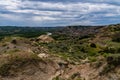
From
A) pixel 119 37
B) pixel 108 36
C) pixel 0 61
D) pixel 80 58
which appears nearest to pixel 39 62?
pixel 0 61

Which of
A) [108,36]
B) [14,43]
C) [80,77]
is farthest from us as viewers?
[108,36]

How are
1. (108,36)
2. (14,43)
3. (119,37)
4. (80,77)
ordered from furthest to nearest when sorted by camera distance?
(108,36) → (119,37) → (14,43) → (80,77)

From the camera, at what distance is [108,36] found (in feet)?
266

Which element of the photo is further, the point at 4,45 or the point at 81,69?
the point at 4,45

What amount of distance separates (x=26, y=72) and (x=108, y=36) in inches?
1807

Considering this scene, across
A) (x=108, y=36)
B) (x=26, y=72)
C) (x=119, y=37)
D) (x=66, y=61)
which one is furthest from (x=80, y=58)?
(x=108, y=36)

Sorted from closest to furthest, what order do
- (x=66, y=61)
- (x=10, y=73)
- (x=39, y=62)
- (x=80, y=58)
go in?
(x=10, y=73) < (x=39, y=62) < (x=66, y=61) < (x=80, y=58)

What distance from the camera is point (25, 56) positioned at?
40312mm

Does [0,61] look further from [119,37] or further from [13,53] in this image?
[119,37]

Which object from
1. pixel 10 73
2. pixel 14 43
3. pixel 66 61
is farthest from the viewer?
pixel 14 43

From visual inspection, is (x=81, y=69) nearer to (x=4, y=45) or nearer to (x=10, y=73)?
(x=10, y=73)

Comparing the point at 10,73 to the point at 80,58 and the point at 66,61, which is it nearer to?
the point at 66,61

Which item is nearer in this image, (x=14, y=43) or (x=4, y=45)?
(x=4, y=45)

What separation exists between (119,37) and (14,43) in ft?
82.2
